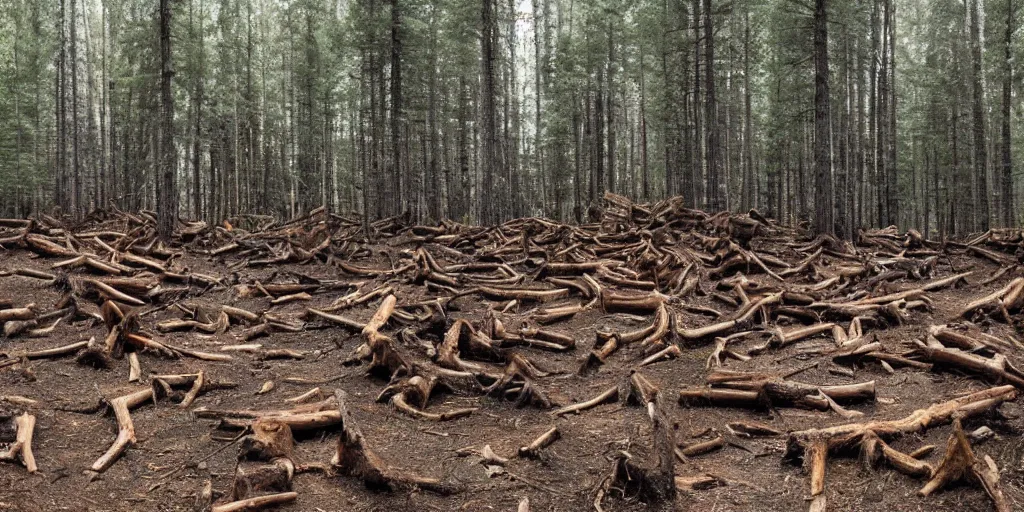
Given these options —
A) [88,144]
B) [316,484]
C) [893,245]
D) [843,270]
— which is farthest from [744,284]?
[88,144]

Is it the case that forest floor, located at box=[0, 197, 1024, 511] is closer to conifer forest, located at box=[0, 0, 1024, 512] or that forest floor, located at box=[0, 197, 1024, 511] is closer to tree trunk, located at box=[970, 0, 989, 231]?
conifer forest, located at box=[0, 0, 1024, 512]

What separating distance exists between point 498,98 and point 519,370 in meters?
24.4

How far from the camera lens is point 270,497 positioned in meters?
4.21

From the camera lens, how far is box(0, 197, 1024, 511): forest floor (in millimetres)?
4590

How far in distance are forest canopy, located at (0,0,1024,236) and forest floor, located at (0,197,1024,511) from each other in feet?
23.1

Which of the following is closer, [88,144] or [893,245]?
[893,245]

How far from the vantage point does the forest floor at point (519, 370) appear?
4.59 m

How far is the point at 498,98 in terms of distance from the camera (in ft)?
97.7

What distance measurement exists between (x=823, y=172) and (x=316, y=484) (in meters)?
13.2

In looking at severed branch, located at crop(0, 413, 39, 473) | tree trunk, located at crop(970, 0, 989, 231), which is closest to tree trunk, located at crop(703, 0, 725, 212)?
tree trunk, located at crop(970, 0, 989, 231)

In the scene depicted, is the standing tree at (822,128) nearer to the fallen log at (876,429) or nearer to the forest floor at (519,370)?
the forest floor at (519,370)

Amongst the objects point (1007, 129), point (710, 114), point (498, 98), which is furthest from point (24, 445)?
point (498, 98)

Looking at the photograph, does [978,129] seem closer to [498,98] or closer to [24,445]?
[498,98]

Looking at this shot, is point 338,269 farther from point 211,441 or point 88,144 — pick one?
point 88,144
